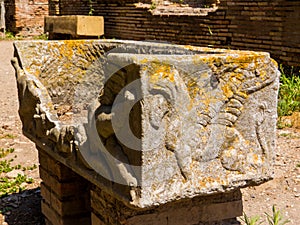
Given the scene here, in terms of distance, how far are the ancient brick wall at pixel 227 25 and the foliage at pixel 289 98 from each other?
0.81 metres

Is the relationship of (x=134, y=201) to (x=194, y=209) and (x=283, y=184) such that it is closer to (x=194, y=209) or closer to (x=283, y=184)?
(x=194, y=209)

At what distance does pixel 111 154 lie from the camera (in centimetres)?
227

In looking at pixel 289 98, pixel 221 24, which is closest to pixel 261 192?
pixel 289 98

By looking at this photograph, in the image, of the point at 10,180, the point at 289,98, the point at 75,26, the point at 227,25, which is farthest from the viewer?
the point at 75,26

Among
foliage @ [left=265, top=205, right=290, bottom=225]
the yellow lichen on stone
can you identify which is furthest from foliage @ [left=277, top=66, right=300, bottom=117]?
the yellow lichen on stone

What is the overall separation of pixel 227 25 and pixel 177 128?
5.91 meters

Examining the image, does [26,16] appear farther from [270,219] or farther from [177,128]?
[177,128]

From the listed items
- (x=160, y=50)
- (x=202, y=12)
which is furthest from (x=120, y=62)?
(x=202, y=12)

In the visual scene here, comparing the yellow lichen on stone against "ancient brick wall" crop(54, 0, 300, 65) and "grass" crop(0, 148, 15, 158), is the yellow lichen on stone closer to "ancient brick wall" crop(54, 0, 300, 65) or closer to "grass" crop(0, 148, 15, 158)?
"grass" crop(0, 148, 15, 158)

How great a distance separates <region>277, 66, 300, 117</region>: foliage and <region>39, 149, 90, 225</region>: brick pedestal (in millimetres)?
2723

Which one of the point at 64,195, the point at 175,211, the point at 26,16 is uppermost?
the point at 26,16

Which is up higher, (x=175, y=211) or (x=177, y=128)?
(x=177, y=128)

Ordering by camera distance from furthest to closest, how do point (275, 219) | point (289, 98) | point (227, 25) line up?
1. point (227, 25)
2. point (289, 98)
3. point (275, 219)

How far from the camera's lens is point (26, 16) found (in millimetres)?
16656
